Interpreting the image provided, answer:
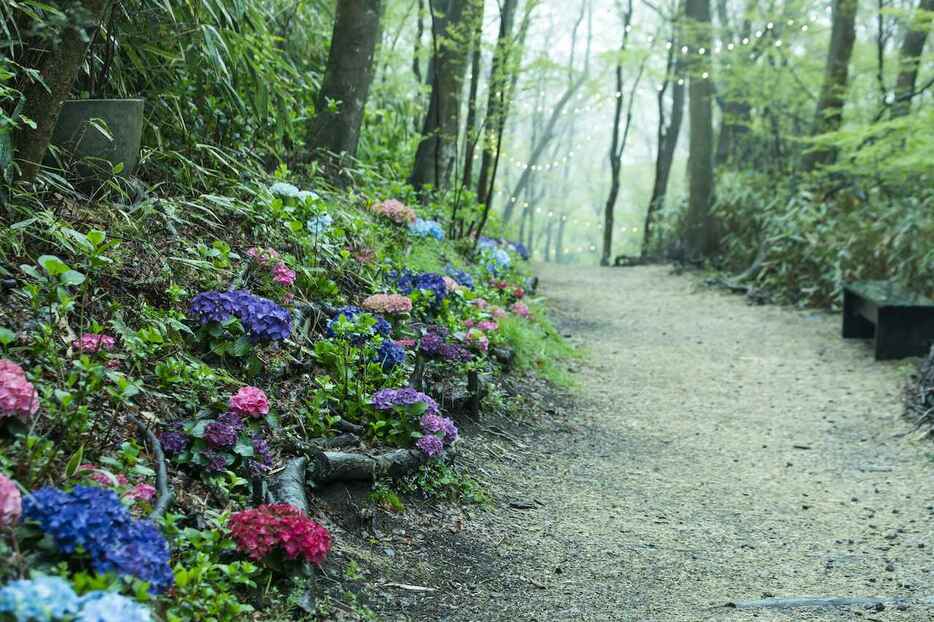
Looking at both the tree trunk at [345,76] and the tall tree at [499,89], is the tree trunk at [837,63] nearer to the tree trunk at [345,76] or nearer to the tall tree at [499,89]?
the tall tree at [499,89]

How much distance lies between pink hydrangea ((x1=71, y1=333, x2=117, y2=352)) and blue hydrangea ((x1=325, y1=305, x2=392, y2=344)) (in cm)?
119

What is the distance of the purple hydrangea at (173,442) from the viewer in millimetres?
2835

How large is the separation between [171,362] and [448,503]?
126cm

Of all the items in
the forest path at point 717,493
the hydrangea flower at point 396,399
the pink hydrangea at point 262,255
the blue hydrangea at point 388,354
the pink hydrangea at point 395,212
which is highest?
the pink hydrangea at point 395,212

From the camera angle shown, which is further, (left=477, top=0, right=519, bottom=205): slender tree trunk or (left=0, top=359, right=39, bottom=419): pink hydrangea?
(left=477, top=0, right=519, bottom=205): slender tree trunk

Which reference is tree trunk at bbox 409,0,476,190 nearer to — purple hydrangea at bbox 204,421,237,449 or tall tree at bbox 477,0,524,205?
tall tree at bbox 477,0,524,205

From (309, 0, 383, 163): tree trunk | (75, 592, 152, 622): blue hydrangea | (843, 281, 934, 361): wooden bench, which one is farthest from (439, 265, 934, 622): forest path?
(309, 0, 383, 163): tree trunk

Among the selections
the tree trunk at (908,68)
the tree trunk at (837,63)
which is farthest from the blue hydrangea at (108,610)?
the tree trunk at (837,63)

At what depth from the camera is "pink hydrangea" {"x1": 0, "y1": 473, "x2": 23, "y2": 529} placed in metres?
1.87

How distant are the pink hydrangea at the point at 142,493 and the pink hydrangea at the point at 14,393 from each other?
35cm

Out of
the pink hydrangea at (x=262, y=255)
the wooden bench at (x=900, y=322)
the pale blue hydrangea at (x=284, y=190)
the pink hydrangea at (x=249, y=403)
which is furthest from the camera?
the wooden bench at (x=900, y=322)

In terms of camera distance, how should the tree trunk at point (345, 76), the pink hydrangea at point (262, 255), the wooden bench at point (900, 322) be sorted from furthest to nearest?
1. the wooden bench at point (900, 322)
2. the tree trunk at point (345, 76)
3. the pink hydrangea at point (262, 255)

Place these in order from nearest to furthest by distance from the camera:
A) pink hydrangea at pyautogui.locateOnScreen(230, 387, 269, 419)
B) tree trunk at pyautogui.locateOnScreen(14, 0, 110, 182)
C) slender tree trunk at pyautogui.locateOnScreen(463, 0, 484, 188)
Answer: pink hydrangea at pyautogui.locateOnScreen(230, 387, 269, 419) → tree trunk at pyautogui.locateOnScreen(14, 0, 110, 182) → slender tree trunk at pyautogui.locateOnScreen(463, 0, 484, 188)

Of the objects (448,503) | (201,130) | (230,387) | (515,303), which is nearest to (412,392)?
(448,503)
